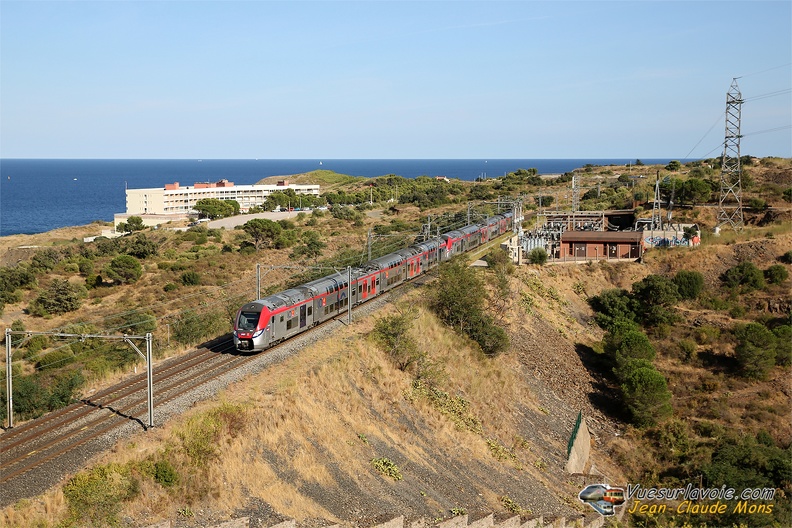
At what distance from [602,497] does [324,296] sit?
1769cm

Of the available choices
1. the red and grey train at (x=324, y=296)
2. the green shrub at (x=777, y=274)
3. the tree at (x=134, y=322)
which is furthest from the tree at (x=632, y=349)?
the tree at (x=134, y=322)

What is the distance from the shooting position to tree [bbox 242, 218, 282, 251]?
81.8 metres

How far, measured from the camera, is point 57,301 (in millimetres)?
57344

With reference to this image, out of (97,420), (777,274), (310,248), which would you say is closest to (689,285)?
(777,274)

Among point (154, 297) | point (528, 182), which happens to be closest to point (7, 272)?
point (154, 297)

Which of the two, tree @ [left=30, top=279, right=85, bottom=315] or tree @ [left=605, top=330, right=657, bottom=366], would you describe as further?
tree @ [left=30, top=279, right=85, bottom=315]

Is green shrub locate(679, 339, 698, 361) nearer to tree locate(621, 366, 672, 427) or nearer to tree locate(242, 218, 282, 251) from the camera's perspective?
tree locate(621, 366, 672, 427)

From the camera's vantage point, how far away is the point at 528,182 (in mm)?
139250

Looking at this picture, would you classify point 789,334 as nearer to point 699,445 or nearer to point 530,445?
point 699,445

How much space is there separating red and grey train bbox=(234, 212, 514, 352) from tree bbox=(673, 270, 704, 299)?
1893 centimetres

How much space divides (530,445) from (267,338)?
13912 millimetres

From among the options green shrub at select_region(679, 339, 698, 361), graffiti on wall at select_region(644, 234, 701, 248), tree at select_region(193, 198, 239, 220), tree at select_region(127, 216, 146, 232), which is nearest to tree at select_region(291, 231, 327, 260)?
graffiti on wall at select_region(644, 234, 701, 248)

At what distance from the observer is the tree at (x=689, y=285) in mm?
59125

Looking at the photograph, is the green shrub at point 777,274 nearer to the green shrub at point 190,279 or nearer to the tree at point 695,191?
the tree at point 695,191
